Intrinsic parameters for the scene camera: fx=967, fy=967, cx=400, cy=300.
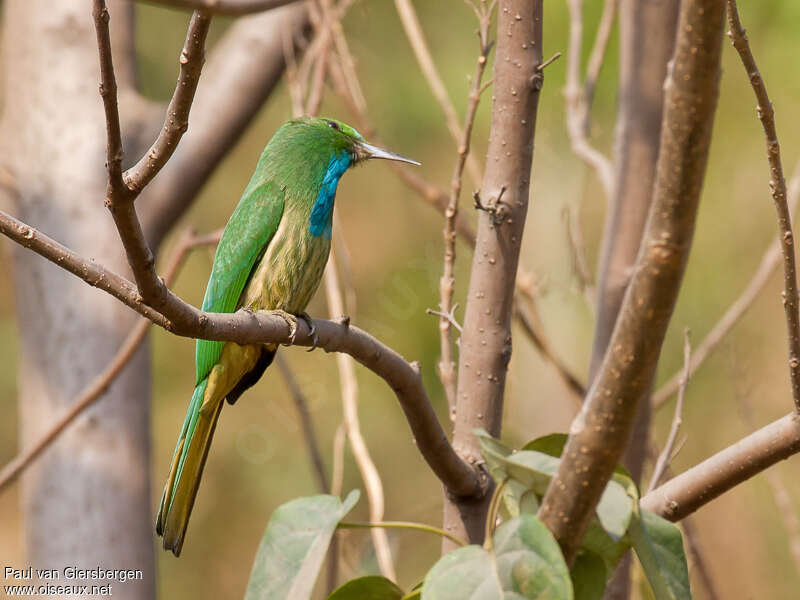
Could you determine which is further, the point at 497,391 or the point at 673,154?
the point at 497,391

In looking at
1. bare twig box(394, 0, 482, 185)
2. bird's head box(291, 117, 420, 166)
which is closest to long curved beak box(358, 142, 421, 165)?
bird's head box(291, 117, 420, 166)

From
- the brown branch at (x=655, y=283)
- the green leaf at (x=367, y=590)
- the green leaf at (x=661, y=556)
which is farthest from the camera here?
the green leaf at (x=367, y=590)

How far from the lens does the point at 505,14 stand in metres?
1.56

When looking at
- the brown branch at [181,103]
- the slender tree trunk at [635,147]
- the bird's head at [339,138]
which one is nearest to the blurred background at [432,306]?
the bird's head at [339,138]

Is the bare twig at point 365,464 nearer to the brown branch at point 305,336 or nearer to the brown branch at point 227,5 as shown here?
the brown branch at point 305,336

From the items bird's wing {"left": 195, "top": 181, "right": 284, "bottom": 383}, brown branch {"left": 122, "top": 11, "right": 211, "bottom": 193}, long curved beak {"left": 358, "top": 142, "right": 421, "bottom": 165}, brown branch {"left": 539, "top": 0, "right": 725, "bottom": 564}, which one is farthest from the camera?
long curved beak {"left": 358, "top": 142, "right": 421, "bottom": 165}

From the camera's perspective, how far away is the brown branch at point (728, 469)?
1.27 m

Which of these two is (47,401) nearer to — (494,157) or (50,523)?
(50,523)

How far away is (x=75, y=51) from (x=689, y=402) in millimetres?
5170

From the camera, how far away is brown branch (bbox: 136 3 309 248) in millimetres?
2699

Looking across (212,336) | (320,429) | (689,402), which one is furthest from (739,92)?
(212,336)

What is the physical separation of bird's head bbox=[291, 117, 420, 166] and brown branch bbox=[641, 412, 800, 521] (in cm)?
152

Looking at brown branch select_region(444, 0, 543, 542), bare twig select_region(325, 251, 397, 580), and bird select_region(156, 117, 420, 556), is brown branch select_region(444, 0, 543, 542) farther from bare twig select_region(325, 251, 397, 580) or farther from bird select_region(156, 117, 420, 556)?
bird select_region(156, 117, 420, 556)

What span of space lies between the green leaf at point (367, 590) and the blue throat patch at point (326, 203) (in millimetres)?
1354
